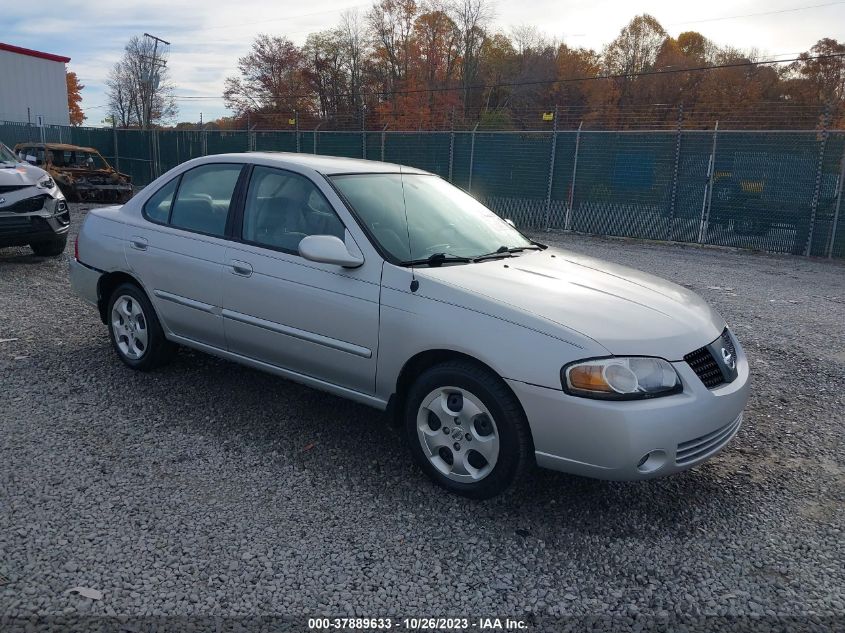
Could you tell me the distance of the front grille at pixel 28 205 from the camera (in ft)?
28.0

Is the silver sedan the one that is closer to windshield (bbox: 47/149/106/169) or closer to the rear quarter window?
the rear quarter window

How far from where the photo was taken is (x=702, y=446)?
316 cm

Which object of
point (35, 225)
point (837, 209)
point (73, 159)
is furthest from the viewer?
point (73, 159)

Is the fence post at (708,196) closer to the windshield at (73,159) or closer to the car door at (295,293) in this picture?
the car door at (295,293)

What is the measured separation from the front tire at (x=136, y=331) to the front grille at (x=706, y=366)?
348 cm

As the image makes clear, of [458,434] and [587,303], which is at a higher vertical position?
[587,303]

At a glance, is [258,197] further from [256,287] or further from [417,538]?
[417,538]

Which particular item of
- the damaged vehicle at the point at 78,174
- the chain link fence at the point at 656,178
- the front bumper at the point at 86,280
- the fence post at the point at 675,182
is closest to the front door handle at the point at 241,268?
the front bumper at the point at 86,280

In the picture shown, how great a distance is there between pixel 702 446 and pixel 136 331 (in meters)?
3.82

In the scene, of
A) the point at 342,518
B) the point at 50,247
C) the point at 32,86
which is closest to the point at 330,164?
the point at 342,518

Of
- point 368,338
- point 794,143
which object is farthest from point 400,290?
point 794,143

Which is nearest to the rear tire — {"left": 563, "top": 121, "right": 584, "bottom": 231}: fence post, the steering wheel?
A: the steering wheel

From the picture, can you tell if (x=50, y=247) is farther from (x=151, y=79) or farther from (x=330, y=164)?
(x=151, y=79)

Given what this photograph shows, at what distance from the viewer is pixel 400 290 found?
3.45m
